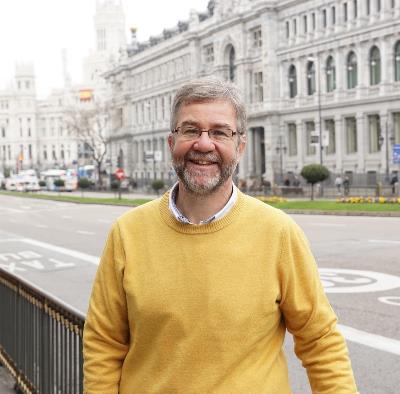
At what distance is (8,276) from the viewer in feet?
24.3

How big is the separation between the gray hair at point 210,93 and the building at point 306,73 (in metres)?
48.3

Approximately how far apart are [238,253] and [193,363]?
1.50 ft

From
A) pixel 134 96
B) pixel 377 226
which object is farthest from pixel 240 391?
pixel 134 96

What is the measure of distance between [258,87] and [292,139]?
6.57 m

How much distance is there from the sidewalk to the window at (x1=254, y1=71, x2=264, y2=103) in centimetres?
6260

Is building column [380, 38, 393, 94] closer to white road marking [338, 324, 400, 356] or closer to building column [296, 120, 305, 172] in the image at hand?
building column [296, 120, 305, 172]

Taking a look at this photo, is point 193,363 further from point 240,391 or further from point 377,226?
point 377,226

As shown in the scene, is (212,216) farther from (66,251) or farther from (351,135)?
(351,135)

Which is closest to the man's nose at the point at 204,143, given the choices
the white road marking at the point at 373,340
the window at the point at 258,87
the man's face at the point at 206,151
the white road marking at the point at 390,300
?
the man's face at the point at 206,151

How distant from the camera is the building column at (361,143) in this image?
5688 centimetres

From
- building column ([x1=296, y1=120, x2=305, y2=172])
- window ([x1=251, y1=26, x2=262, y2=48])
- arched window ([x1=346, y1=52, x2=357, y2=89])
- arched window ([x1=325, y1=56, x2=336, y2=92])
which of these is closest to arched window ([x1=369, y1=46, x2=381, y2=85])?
arched window ([x1=346, y1=52, x2=357, y2=89])

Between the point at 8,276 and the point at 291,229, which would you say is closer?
the point at 291,229

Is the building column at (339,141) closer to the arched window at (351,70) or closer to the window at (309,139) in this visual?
the arched window at (351,70)

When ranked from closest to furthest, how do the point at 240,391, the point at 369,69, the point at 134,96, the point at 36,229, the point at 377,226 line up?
1. the point at 240,391
2. the point at 377,226
3. the point at 36,229
4. the point at 369,69
5. the point at 134,96
